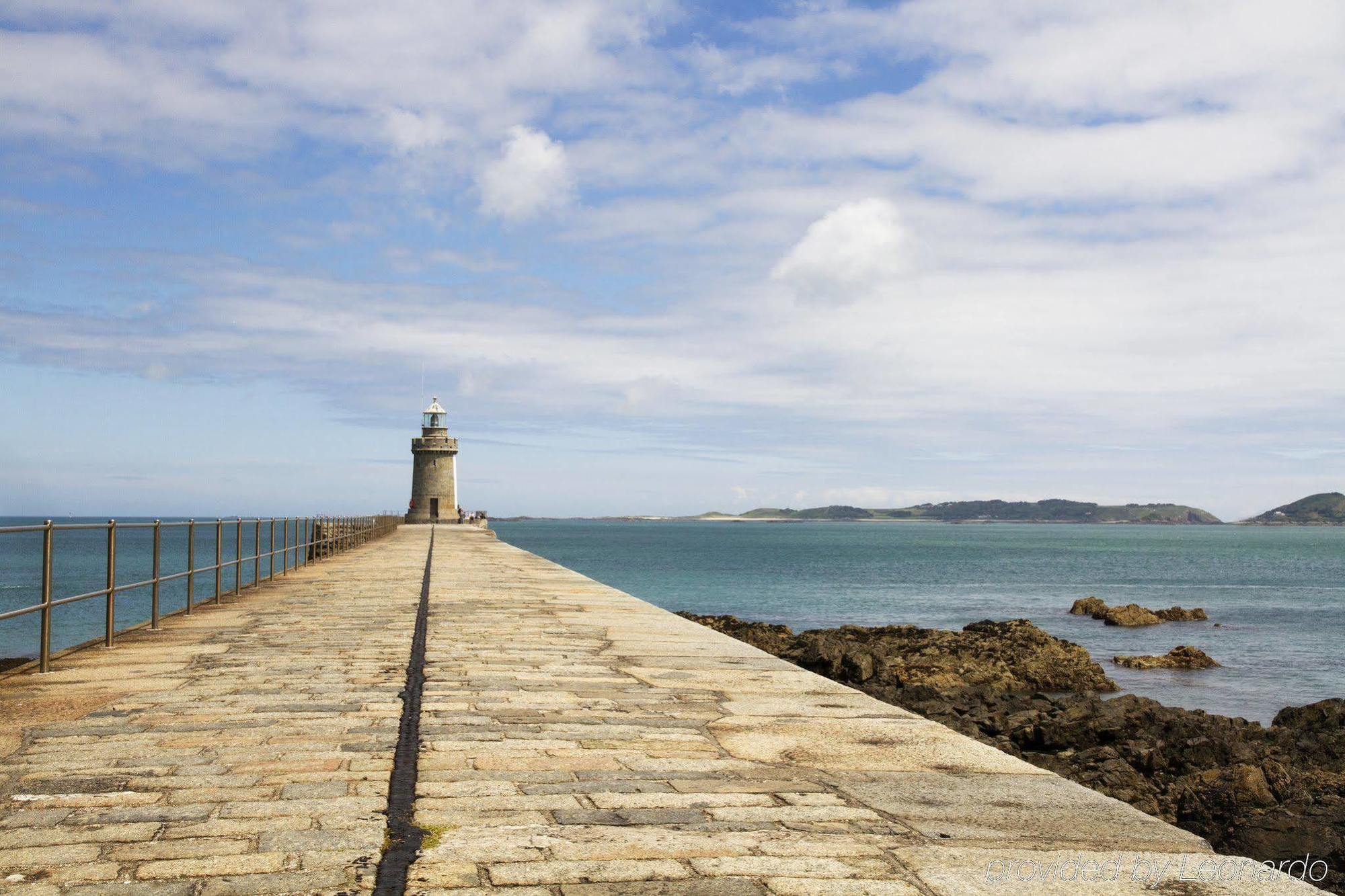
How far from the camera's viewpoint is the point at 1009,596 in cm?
4309

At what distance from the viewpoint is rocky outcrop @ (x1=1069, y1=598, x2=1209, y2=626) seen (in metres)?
32.2

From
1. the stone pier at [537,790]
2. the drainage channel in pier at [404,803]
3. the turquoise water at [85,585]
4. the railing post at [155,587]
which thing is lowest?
the turquoise water at [85,585]

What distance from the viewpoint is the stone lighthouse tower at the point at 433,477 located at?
2489 inches

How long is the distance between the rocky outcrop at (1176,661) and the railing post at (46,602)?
20396mm

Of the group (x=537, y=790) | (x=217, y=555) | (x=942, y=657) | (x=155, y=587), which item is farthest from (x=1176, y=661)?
(x=537, y=790)

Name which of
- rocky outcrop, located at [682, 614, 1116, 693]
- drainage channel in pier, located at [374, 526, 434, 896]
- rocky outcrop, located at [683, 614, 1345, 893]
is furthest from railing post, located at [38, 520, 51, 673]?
rocky outcrop, located at [682, 614, 1116, 693]

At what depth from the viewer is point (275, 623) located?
10219mm

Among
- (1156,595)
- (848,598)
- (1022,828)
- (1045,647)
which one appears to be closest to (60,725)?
(1022,828)

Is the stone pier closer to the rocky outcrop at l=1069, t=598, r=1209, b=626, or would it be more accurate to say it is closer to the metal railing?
the metal railing

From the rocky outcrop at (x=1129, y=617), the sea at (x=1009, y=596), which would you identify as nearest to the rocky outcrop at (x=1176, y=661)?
the sea at (x=1009, y=596)

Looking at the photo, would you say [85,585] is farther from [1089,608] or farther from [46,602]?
[46,602]

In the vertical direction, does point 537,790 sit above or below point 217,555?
below

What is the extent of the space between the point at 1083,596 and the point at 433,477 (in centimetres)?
3596

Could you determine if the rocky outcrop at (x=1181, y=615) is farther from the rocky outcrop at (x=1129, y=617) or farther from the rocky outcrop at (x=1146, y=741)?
the rocky outcrop at (x=1146, y=741)
